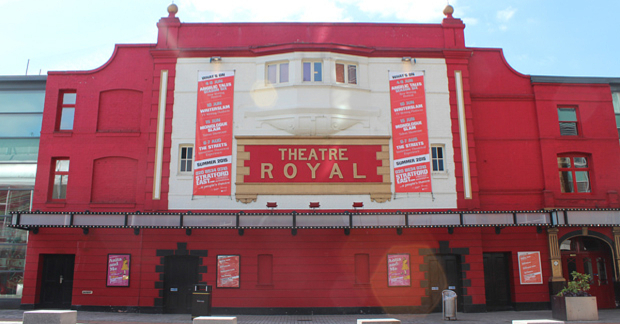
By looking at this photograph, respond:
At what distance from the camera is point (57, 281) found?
19125 mm

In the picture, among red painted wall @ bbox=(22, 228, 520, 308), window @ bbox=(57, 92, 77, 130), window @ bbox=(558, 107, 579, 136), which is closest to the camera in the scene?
red painted wall @ bbox=(22, 228, 520, 308)

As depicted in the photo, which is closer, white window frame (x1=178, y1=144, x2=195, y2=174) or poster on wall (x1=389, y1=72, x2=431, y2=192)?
poster on wall (x1=389, y1=72, x2=431, y2=192)

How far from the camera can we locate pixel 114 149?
64.5 feet

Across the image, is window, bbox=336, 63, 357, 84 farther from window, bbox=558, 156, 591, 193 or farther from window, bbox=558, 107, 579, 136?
window, bbox=558, 156, 591, 193

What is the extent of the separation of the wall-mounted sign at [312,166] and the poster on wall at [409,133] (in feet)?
1.86

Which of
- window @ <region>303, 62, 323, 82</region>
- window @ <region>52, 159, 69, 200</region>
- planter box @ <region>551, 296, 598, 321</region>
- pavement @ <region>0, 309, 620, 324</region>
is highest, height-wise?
window @ <region>303, 62, 323, 82</region>

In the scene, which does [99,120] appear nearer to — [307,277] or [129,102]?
[129,102]

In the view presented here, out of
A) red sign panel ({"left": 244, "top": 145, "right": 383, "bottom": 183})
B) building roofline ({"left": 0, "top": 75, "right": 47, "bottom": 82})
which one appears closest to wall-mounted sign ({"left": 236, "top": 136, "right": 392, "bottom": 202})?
red sign panel ({"left": 244, "top": 145, "right": 383, "bottom": 183})

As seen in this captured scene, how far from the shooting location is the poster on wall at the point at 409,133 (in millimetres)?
19141

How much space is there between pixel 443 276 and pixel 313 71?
10512 millimetres

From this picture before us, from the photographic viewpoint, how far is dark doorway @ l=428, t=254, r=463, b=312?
61.0ft

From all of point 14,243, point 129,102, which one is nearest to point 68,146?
point 129,102

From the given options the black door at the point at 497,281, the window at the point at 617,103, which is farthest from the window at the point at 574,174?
the black door at the point at 497,281

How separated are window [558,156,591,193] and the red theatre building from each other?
0.07 meters
